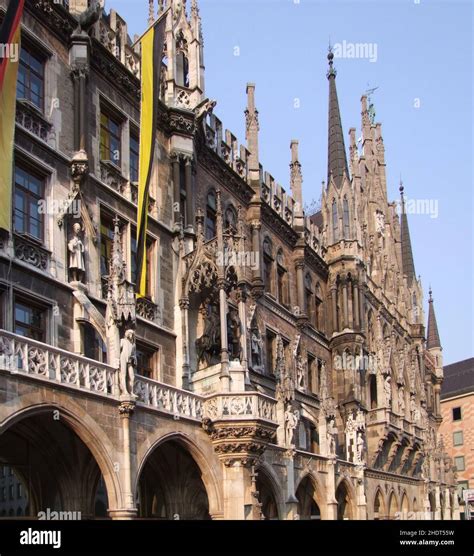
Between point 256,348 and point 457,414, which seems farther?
point 457,414

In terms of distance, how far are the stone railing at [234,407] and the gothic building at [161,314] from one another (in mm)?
42

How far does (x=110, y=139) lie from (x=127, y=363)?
8034mm

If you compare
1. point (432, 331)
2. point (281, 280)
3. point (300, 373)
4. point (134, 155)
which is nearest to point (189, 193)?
point (134, 155)

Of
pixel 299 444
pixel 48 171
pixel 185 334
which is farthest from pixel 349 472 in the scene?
pixel 48 171

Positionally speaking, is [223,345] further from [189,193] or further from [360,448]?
[360,448]

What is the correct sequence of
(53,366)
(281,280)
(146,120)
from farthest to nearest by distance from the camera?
(281,280) → (146,120) → (53,366)

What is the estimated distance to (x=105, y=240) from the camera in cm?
2417

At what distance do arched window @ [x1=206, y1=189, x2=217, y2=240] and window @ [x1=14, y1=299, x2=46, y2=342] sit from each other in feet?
33.1

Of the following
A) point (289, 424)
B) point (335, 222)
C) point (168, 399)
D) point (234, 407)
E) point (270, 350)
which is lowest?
point (289, 424)

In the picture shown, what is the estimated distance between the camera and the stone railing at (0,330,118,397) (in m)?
16.4

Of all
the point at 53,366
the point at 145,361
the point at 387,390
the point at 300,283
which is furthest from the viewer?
the point at 387,390
